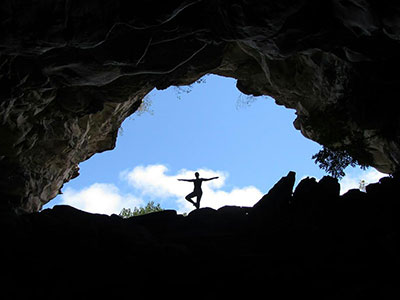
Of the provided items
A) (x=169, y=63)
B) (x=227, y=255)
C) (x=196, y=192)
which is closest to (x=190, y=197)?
(x=196, y=192)

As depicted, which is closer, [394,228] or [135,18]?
[394,228]

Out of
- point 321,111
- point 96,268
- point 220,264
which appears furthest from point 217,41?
point 96,268

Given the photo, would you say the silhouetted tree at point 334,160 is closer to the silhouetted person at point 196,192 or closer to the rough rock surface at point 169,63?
→ the rough rock surface at point 169,63

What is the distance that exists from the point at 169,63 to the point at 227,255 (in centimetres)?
974

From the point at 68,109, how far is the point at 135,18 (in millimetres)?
7994

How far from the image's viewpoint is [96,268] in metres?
10.2

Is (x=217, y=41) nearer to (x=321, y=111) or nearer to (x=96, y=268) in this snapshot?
(x=321, y=111)

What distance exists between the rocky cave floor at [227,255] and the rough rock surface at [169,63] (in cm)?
479

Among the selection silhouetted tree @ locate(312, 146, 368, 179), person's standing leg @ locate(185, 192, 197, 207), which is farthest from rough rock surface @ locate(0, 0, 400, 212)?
person's standing leg @ locate(185, 192, 197, 207)

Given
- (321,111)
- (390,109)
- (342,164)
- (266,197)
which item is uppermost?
(321,111)

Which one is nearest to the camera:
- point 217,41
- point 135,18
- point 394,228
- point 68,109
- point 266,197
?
point 394,228

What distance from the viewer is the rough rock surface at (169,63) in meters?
11.4

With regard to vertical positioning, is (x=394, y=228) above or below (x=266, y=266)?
above

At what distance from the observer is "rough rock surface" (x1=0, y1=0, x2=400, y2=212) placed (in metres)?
11.4
